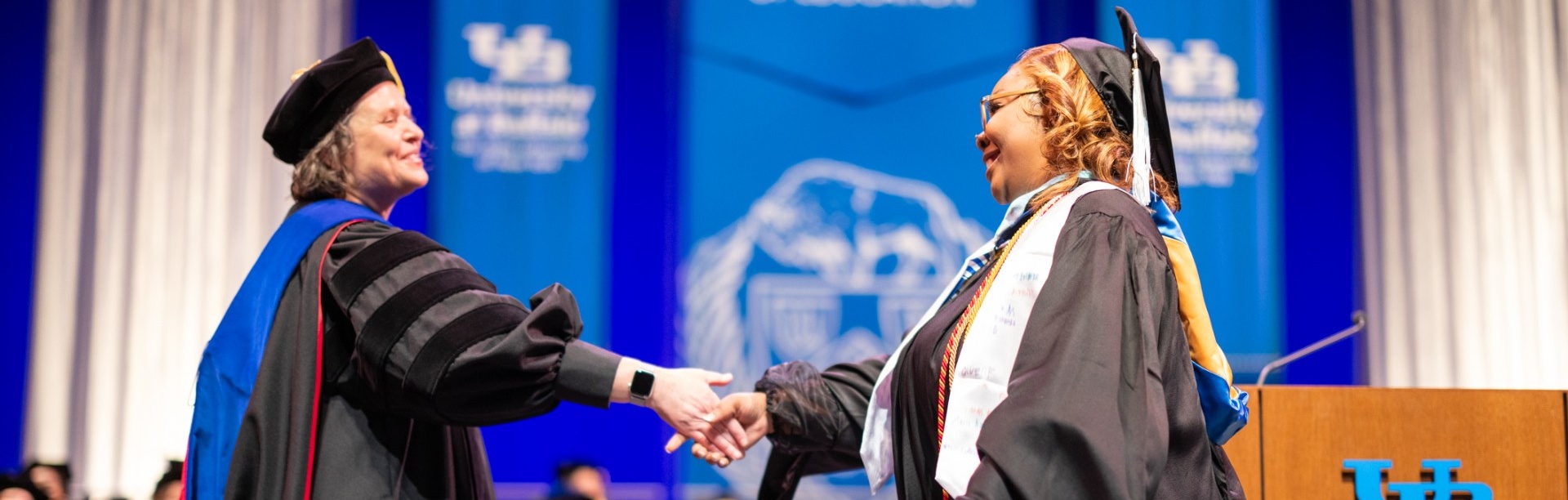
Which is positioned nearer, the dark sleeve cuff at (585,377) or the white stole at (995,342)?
the white stole at (995,342)

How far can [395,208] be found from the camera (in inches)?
245

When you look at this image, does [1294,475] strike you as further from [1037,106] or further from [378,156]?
[378,156]

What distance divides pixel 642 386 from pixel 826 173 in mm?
3802

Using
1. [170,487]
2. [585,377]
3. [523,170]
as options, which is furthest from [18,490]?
[523,170]

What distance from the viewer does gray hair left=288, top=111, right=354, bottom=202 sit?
8.87 ft

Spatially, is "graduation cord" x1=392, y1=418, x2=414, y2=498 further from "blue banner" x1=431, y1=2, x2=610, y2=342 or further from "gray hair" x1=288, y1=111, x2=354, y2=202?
"blue banner" x1=431, y1=2, x2=610, y2=342

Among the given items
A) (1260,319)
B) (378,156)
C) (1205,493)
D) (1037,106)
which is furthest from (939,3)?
(1205,493)

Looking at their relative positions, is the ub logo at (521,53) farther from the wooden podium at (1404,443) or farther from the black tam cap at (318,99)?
the wooden podium at (1404,443)

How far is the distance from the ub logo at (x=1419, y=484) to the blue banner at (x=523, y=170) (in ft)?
13.9

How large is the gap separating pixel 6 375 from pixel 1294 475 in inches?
246

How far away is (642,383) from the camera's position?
261cm

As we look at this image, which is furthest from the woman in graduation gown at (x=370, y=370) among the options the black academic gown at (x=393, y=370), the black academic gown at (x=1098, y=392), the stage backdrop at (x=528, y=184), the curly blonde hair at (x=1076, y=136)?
the stage backdrop at (x=528, y=184)

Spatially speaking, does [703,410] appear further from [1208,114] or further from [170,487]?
[1208,114]

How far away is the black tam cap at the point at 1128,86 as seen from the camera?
1.88m
